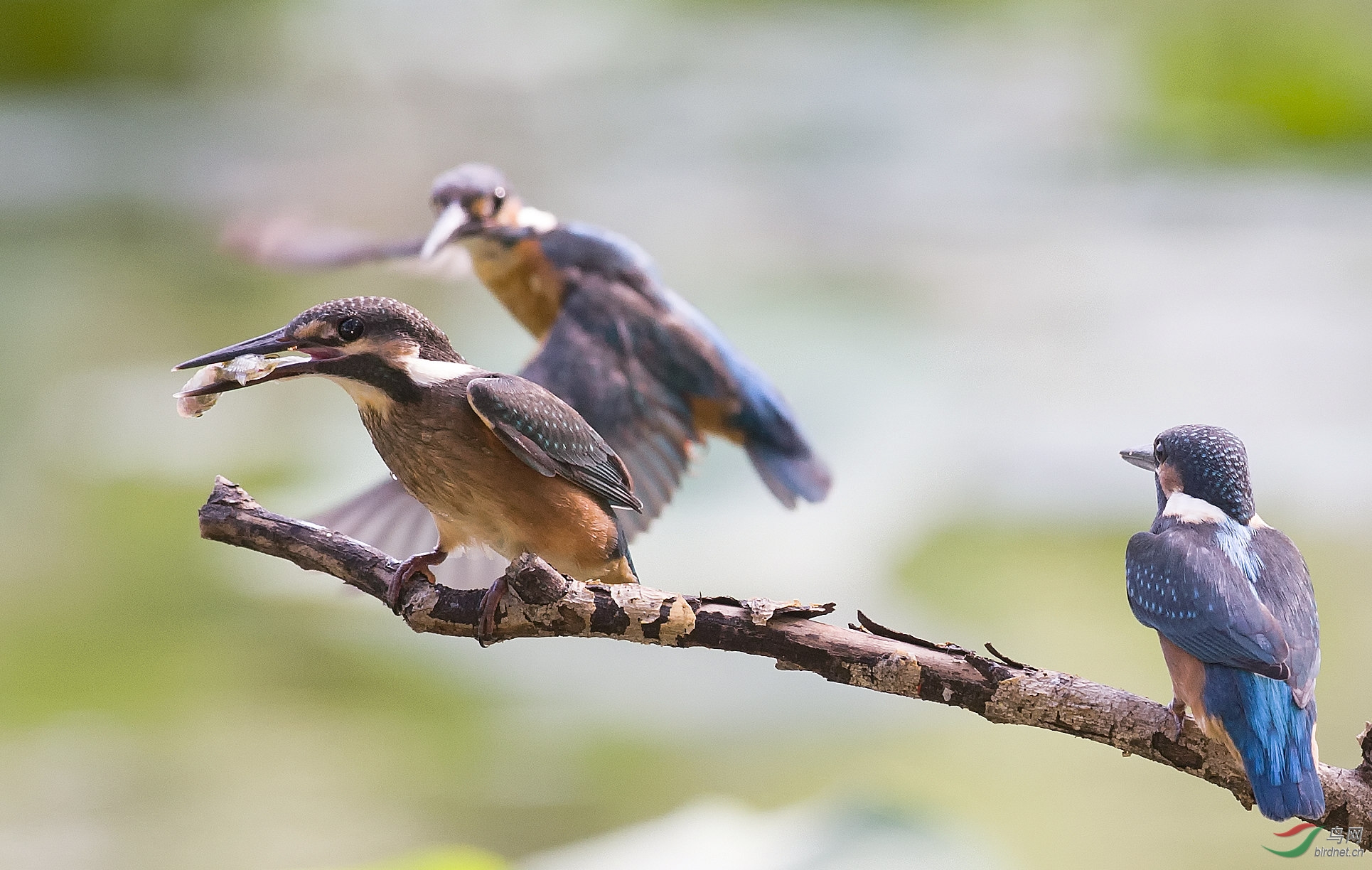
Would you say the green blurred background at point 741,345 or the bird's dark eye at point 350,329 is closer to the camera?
the bird's dark eye at point 350,329

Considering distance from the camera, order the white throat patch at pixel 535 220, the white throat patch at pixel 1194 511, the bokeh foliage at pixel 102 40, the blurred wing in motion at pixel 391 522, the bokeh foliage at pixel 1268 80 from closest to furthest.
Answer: the white throat patch at pixel 1194 511 < the blurred wing in motion at pixel 391 522 < the white throat patch at pixel 535 220 < the bokeh foliage at pixel 1268 80 < the bokeh foliage at pixel 102 40

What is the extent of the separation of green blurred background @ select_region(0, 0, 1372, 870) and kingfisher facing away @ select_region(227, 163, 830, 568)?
45cm

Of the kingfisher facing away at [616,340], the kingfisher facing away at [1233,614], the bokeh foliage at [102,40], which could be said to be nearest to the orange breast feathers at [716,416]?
the kingfisher facing away at [616,340]

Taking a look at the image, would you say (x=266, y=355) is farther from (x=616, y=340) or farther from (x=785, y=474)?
(x=785, y=474)

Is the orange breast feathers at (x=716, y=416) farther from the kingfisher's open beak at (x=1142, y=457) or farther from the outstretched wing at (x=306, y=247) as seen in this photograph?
the kingfisher's open beak at (x=1142, y=457)

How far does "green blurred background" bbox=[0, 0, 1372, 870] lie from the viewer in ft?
7.34

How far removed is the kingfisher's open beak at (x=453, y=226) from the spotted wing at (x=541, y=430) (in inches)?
12.2

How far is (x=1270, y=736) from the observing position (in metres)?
0.61

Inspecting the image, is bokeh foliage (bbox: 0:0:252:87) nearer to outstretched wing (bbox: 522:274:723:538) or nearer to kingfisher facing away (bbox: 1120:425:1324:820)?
outstretched wing (bbox: 522:274:723:538)

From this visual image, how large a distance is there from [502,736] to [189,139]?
3.14 meters

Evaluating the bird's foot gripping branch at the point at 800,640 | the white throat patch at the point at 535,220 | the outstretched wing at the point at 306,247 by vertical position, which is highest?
the white throat patch at the point at 535,220

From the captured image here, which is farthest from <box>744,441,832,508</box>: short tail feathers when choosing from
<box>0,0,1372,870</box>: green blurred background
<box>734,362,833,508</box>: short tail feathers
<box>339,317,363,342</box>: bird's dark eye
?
<box>339,317,363,342</box>: bird's dark eye

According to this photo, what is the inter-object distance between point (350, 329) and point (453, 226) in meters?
0.41

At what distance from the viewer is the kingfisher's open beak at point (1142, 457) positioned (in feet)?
2.34
